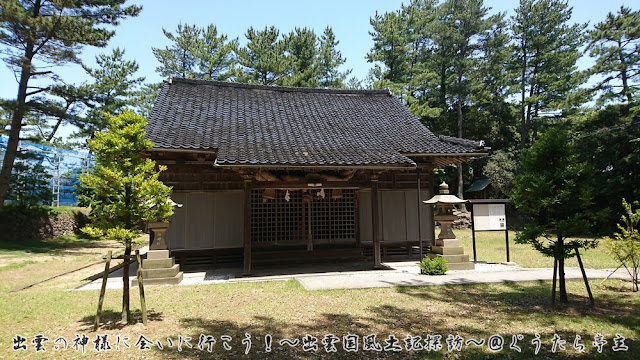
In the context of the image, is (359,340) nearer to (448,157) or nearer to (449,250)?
(449,250)

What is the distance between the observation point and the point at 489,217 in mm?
9922

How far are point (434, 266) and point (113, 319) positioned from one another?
6857 millimetres

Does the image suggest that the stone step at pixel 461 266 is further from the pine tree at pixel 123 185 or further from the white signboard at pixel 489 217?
the pine tree at pixel 123 185

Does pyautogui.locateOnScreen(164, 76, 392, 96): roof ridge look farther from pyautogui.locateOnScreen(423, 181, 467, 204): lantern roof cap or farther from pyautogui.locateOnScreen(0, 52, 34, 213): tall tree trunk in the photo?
pyautogui.locateOnScreen(0, 52, 34, 213): tall tree trunk

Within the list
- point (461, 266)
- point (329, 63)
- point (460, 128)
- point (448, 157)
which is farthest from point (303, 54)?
point (461, 266)

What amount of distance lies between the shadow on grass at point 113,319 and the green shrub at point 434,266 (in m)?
6.10

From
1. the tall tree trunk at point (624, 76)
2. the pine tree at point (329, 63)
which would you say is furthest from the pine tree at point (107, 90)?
the tall tree trunk at point (624, 76)

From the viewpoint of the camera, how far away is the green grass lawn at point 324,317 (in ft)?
13.5

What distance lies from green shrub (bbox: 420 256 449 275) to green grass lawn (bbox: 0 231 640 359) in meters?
1.19

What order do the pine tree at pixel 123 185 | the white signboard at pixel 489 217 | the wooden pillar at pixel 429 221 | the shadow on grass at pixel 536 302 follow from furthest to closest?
1. the wooden pillar at pixel 429 221
2. the white signboard at pixel 489 217
3. the shadow on grass at pixel 536 302
4. the pine tree at pixel 123 185

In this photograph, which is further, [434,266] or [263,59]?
[263,59]

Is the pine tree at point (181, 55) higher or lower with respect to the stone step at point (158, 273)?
higher

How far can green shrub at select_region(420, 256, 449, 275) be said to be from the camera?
340 inches

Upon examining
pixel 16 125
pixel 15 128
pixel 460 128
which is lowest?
pixel 15 128
